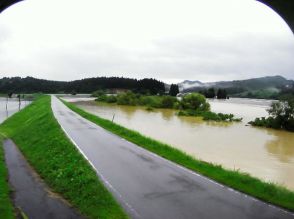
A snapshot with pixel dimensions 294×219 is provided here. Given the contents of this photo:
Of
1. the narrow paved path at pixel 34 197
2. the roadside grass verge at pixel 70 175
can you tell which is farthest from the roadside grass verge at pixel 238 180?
the narrow paved path at pixel 34 197

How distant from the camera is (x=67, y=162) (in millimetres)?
17078

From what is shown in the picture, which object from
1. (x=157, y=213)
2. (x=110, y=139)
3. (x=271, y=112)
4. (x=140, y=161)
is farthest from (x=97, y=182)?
(x=271, y=112)

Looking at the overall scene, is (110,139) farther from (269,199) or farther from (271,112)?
(271,112)

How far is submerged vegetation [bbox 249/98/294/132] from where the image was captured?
45.8 meters

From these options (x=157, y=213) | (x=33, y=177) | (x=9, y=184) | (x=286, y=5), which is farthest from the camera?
(x=33, y=177)

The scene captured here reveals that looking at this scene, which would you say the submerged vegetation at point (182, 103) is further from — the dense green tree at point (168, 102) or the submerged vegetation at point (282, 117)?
the submerged vegetation at point (282, 117)

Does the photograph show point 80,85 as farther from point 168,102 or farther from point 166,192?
point 166,192

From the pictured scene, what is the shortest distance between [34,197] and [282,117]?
130 ft

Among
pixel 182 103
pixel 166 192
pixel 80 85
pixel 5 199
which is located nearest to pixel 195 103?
pixel 182 103

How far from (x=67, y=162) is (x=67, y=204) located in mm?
5594

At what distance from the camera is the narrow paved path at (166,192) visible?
10148 millimetres

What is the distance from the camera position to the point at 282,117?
153 ft

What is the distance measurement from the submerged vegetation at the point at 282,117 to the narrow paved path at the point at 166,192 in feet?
105

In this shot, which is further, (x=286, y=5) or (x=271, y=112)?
(x=271, y=112)
